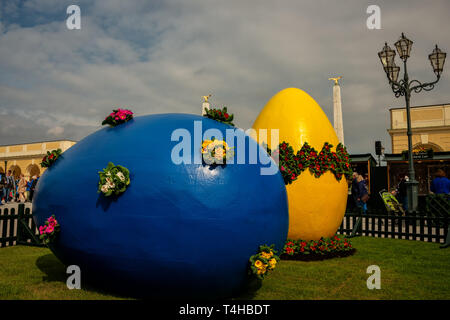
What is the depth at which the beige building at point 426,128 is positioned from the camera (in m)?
31.7

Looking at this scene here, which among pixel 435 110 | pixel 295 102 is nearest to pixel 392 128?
pixel 435 110

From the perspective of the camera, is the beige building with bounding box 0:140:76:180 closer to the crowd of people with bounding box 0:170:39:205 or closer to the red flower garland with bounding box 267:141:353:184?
the crowd of people with bounding box 0:170:39:205

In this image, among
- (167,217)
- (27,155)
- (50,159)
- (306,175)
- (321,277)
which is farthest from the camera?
(27,155)

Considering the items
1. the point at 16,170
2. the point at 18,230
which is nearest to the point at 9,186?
the point at 18,230

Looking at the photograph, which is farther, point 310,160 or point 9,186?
point 9,186

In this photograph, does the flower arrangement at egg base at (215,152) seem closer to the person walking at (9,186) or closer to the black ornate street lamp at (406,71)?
the black ornate street lamp at (406,71)

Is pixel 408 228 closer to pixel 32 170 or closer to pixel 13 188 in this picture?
pixel 13 188

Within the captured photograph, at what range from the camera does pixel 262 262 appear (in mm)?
4641

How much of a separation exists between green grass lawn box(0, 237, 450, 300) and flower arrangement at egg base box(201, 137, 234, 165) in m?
2.16

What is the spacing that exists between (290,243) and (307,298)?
2862 millimetres

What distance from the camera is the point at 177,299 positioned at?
475cm

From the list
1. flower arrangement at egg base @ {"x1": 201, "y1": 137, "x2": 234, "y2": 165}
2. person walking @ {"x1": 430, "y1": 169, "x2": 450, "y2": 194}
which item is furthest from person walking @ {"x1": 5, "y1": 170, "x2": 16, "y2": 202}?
person walking @ {"x1": 430, "y1": 169, "x2": 450, "y2": 194}

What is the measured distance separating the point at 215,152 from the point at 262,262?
5.27 feet

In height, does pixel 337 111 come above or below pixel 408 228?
above
